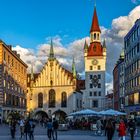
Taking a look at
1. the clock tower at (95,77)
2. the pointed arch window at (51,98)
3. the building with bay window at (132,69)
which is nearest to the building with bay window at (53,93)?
the pointed arch window at (51,98)

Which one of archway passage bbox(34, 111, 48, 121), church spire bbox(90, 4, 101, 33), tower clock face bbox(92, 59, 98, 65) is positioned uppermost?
church spire bbox(90, 4, 101, 33)

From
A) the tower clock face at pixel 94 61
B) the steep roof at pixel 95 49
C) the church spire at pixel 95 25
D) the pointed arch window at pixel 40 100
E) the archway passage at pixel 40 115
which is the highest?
the church spire at pixel 95 25

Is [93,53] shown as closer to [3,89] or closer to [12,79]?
[12,79]

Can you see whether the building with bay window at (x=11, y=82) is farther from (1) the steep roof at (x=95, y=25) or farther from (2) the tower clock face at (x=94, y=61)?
(1) the steep roof at (x=95, y=25)

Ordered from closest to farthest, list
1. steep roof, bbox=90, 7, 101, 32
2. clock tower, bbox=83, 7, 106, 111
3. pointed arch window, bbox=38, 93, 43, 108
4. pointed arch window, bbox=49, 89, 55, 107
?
pointed arch window, bbox=49, 89, 55, 107 < pointed arch window, bbox=38, 93, 43, 108 < clock tower, bbox=83, 7, 106, 111 < steep roof, bbox=90, 7, 101, 32

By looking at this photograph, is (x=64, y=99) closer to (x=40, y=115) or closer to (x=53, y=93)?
(x=53, y=93)

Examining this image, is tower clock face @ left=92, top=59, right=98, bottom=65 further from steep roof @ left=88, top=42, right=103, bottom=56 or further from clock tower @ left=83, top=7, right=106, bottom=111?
steep roof @ left=88, top=42, right=103, bottom=56

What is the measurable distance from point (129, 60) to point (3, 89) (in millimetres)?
26711

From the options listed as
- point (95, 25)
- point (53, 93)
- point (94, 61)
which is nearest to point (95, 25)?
point (95, 25)

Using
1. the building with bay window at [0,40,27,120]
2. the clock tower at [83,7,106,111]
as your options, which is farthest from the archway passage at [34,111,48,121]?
the building with bay window at [0,40,27,120]

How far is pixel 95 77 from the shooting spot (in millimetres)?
122000

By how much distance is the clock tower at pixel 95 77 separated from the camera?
122 meters

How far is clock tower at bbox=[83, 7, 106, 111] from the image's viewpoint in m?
122

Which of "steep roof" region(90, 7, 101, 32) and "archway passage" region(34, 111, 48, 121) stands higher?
"steep roof" region(90, 7, 101, 32)
